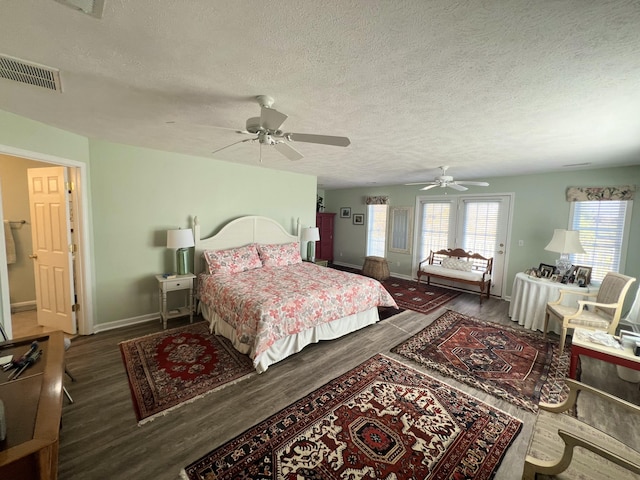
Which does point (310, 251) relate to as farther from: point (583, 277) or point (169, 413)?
point (583, 277)

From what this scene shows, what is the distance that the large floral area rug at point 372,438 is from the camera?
1.58 meters

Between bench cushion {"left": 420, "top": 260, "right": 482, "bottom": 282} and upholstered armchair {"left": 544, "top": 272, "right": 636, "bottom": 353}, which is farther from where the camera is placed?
bench cushion {"left": 420, "top": 260, "right": 482, "bottom": 282}

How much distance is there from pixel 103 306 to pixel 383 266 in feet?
16.7

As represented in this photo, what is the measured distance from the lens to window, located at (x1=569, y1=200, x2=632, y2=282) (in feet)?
12.4

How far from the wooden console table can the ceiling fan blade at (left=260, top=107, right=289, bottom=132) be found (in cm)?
189

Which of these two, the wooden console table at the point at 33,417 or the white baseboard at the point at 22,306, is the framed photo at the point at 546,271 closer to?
the wooden console table at the point at 33,417

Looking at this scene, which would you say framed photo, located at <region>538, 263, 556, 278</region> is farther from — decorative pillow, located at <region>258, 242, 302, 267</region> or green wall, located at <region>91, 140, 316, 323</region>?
green wall, located at <region>91, 140, 316, 323</region>

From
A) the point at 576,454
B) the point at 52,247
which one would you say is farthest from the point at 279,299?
the point at 52,247

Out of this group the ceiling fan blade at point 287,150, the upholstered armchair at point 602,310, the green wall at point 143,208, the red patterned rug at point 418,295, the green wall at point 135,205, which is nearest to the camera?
the ceiling fan blade at point 287,150

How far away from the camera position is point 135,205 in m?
3.44

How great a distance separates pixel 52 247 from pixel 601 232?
7.56 m

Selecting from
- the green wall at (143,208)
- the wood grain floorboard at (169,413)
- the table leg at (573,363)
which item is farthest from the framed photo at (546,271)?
the green wall at (143,208)

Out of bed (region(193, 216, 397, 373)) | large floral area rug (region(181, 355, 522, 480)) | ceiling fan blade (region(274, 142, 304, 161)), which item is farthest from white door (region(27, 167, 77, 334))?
large floral area rug (region(181, 355, 522, 480))

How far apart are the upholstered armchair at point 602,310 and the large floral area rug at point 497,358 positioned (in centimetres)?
35
